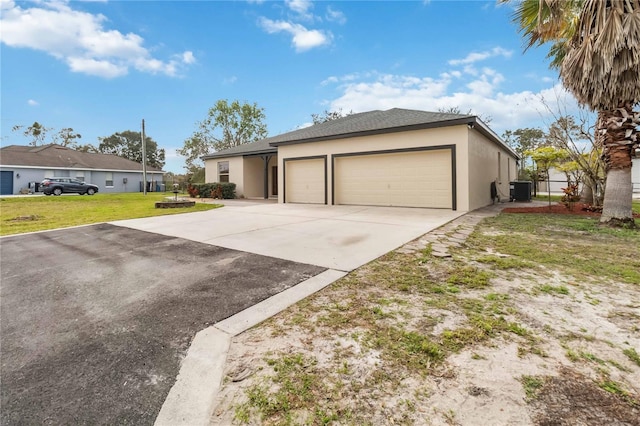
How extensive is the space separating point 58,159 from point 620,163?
38799 millimetres

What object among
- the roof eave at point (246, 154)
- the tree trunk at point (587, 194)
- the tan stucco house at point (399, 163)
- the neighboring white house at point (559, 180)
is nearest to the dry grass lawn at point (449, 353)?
the tan stucco house at point (399, 163)

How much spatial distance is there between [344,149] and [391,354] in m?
11.2

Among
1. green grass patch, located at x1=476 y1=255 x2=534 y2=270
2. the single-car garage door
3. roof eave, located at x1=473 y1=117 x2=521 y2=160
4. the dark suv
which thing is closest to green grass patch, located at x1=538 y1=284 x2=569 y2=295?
green grass patch, located at x1=476 y1=255 x2=534 y2=270

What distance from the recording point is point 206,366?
191cm

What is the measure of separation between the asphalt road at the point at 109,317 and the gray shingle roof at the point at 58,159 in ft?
94.2

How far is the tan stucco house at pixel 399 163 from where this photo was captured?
32.8 ft

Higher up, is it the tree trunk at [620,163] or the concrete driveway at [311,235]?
the tree trunk at [620,163]

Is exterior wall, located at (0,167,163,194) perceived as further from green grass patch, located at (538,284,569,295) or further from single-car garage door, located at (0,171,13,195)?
green grass patch, located at (538,284,569,295)

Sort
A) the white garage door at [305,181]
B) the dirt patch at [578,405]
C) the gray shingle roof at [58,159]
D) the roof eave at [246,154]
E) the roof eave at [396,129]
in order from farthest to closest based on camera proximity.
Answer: the gray shingle roof at [58,159]
the roof eave at [246,154]
the white garage door at [305,181]
the roof eave at [396,129]
the dirt patch at [578,405]

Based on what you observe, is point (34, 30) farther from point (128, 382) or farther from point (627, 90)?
point (627, 90)

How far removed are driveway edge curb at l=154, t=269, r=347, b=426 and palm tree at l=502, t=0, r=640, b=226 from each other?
8092mm

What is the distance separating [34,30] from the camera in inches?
478

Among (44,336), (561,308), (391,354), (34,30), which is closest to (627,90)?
(561,308)

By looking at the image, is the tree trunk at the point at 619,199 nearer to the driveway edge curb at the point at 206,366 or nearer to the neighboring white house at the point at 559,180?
the driveway edge curb at the point at 206,366
